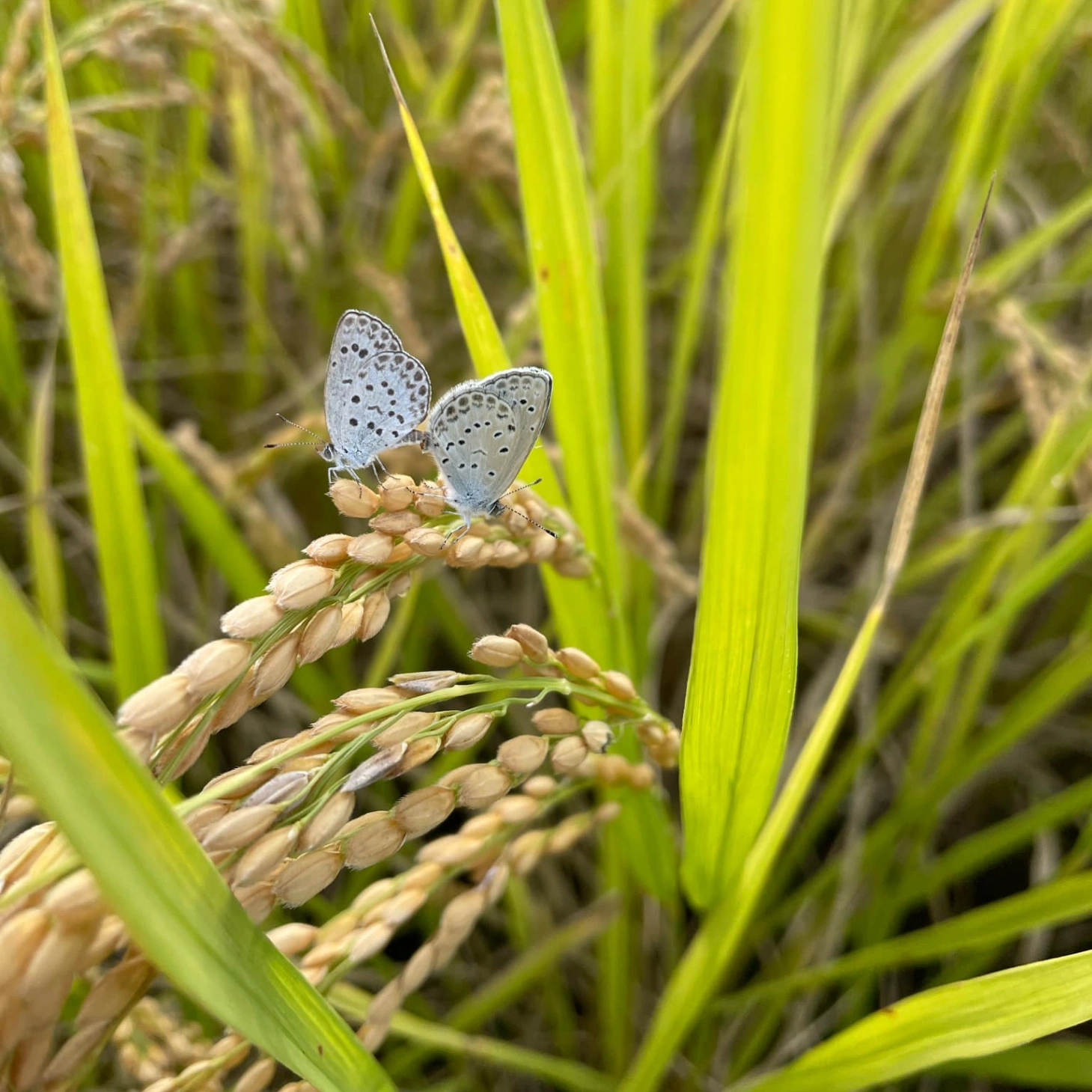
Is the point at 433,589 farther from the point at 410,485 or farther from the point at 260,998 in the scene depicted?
the point at 260,998

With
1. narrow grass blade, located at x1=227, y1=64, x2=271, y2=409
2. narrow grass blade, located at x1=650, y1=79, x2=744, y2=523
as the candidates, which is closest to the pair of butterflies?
narrow grass blade, located at x1=650, y1=79, x2=744, y2=523

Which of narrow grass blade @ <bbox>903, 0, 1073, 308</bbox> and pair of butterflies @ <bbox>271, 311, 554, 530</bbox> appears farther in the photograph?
narrow grass blade @ <bbox>903, 0, 1073, 308</bbox>

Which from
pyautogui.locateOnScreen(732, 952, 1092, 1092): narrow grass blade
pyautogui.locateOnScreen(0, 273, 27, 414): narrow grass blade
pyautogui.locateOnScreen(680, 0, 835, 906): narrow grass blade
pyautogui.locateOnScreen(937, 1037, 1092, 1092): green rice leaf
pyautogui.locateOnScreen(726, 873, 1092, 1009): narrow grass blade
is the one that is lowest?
pyautogui.locateOnScreen(937, 1037, 1092, 1092): green rice leaf

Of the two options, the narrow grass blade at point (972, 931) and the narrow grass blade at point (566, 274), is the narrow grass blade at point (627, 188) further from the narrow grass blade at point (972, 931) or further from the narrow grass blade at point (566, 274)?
the narrow grass blade at point (972, 931)

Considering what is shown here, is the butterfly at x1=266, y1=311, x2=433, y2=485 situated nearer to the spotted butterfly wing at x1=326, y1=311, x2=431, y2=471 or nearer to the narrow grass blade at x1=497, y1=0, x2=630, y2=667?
the spotted butterfly wing at x1=326, y1=311, x2=431, y2=471

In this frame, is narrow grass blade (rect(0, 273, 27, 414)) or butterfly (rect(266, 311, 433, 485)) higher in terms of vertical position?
narrow grass blade (rect(0, 273, 27, 414))

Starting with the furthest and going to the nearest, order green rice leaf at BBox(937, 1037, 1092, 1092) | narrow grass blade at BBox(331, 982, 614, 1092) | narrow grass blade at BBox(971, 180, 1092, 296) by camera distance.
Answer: narrow grass blade at BBox(971, 180, 1092, 296), green rice leaf at BBox(937, 1037, 1092, 1092), narrow grass blade at BBox(331, 982, 614, 1092)

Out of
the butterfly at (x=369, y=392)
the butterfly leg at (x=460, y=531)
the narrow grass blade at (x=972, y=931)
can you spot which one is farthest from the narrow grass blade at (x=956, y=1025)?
the butterfly at (x=369, y=392)

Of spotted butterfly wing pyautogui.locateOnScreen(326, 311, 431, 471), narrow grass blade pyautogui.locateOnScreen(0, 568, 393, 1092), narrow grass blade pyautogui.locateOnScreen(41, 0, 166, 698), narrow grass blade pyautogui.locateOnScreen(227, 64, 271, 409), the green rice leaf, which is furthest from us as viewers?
narrow grass blade pyautogui.locateOnScreen(227, 64, 271, 409)
